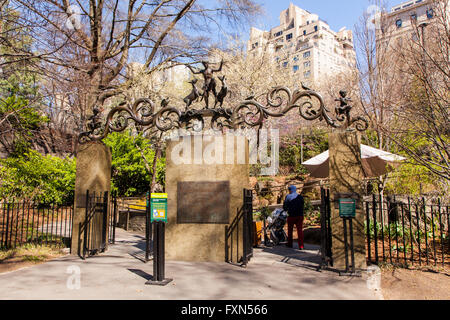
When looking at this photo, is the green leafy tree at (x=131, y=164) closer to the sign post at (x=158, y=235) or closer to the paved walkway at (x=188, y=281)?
the paved walkway at (x=188, y=281)

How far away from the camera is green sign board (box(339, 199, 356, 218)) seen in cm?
662

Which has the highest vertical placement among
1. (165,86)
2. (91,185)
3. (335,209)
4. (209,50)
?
(209,50)

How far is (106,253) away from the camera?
8.82 metres

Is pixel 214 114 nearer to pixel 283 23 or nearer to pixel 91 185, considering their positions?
pixel 91 185

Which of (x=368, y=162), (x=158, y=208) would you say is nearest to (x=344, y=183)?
(x=368, y=162)

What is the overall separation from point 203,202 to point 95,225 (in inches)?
119

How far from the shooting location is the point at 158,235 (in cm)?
605

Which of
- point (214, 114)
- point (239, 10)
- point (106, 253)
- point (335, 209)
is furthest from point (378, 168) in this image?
point (239, 10)

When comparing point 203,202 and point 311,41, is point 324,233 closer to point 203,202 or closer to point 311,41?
point 203,202

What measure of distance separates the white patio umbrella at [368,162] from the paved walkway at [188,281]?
10.1ft

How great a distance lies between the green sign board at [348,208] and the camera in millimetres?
6621

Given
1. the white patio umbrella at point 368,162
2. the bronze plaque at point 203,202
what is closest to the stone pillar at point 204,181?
the bronze plaque at point 203,202

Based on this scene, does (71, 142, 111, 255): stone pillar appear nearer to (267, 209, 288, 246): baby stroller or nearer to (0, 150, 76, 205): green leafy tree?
(267, 209, 288, 246): baby stroller
